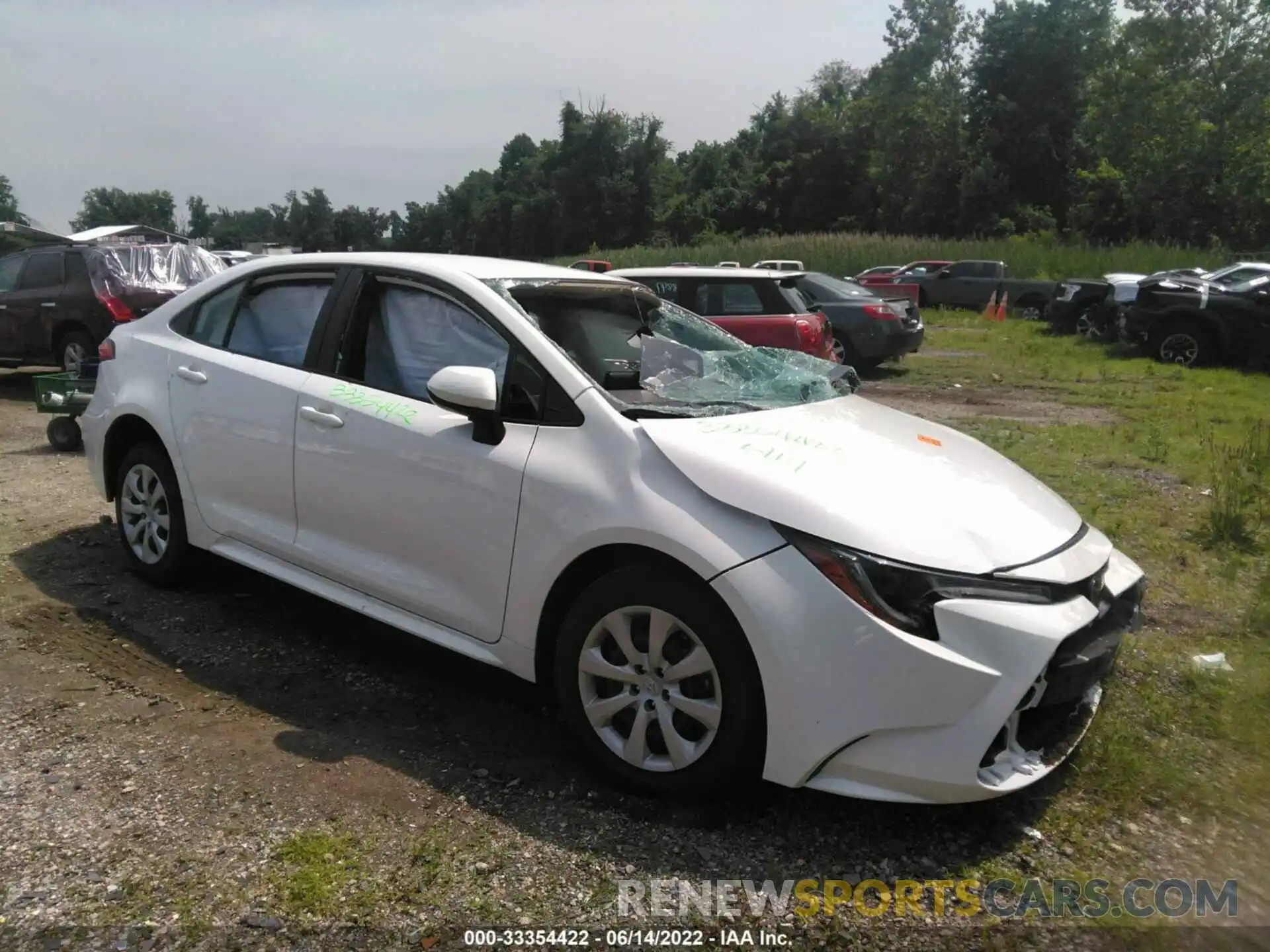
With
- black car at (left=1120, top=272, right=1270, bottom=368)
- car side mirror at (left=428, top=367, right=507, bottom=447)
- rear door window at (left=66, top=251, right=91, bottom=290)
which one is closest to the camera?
car side mirror at (left=428, top=367, right=507, bottom=447)

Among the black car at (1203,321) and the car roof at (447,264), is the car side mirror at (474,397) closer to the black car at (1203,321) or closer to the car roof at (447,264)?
the car roof at (447,264)

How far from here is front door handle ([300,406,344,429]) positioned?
3.81m

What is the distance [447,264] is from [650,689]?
6.34 ft

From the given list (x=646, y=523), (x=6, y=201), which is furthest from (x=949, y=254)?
(x=6, y=201)

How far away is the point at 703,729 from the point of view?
2.93 metres

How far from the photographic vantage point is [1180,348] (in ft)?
48.5

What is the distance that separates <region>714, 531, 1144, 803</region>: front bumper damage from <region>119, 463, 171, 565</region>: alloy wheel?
3.14 meters

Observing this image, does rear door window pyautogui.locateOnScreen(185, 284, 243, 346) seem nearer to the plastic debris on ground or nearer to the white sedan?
the white sedan

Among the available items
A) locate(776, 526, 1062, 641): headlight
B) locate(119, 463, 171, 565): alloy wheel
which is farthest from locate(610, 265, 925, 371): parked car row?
locate(776, 526, 1062, 641): headlight

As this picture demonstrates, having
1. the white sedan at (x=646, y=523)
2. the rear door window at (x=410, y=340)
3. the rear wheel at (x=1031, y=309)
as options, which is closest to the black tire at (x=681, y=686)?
the white sedan at (x=646, y=523)

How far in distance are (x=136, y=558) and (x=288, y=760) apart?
2112mm

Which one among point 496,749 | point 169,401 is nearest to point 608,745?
point 496,749

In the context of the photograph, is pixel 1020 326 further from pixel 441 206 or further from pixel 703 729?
pixel 441 206

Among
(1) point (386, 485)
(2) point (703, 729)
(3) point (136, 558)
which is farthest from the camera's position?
(3) point (136, 558)
